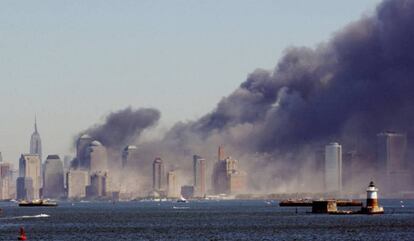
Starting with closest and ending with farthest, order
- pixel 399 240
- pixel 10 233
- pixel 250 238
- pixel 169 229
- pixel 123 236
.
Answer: pixel 399 240, pixel 250 238, pixel 123 236, pixel 10 233, pixel 169 229

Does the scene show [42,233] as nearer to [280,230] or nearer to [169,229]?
[169,229]

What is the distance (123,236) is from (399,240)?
4184 centimetres

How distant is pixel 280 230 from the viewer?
182m

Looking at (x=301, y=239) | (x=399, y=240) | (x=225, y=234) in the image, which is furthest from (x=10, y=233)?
(x=399, y=240)

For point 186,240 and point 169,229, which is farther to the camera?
point 169,229

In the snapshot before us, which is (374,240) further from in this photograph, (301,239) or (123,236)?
(123,236)

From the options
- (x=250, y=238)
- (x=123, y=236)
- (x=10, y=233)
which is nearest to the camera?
(x=250, y=238)

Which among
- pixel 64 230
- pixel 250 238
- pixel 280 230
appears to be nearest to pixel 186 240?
pixel 250 238

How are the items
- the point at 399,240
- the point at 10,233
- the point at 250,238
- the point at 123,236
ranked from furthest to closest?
the point at 10,233
the point at 123,236
the point at 250,238
the point at 399,240

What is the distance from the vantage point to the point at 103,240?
514 ft

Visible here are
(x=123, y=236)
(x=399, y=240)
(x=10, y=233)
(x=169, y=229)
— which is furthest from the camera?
(x=169, y=229)

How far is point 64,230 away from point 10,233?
611 inches

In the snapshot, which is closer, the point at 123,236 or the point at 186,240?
the point at 186,240

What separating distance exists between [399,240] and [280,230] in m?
38.1
